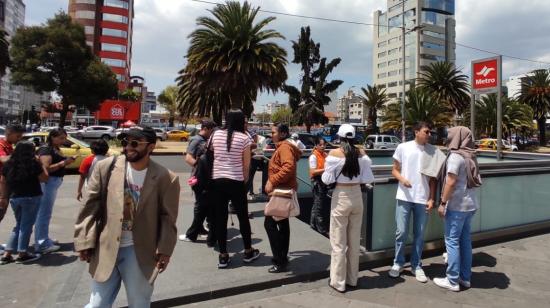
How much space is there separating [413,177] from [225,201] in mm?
2161

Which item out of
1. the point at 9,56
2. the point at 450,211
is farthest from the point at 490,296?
the point at 9,56

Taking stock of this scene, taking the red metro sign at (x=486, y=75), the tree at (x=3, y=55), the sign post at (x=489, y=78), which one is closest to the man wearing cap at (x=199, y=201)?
the sign post at (x=489, y=78)

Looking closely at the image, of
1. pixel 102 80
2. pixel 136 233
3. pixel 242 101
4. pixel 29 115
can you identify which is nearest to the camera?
pixel 136 233

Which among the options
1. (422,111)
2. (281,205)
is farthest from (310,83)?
(281,205)

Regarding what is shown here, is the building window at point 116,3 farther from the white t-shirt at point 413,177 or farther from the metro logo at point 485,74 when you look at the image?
the white t-shirt at point 413,177

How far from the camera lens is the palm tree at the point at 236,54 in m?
14.7

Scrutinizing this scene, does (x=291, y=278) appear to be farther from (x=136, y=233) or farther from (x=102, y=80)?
(x=102, y=80)

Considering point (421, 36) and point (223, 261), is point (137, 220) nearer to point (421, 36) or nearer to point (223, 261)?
point (223, 261)

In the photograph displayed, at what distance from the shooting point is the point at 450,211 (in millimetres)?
4270

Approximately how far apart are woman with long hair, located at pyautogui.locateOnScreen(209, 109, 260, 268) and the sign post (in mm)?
6319

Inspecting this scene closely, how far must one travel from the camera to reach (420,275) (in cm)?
448

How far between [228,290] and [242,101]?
13.0 m

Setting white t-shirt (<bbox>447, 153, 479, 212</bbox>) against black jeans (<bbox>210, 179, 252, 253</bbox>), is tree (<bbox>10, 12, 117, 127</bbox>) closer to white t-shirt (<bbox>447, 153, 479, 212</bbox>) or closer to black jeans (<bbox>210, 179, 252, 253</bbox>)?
black jeans (<bbox>210, 179, 252, 253</bbox>)

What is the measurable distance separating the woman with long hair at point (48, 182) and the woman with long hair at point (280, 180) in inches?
109
